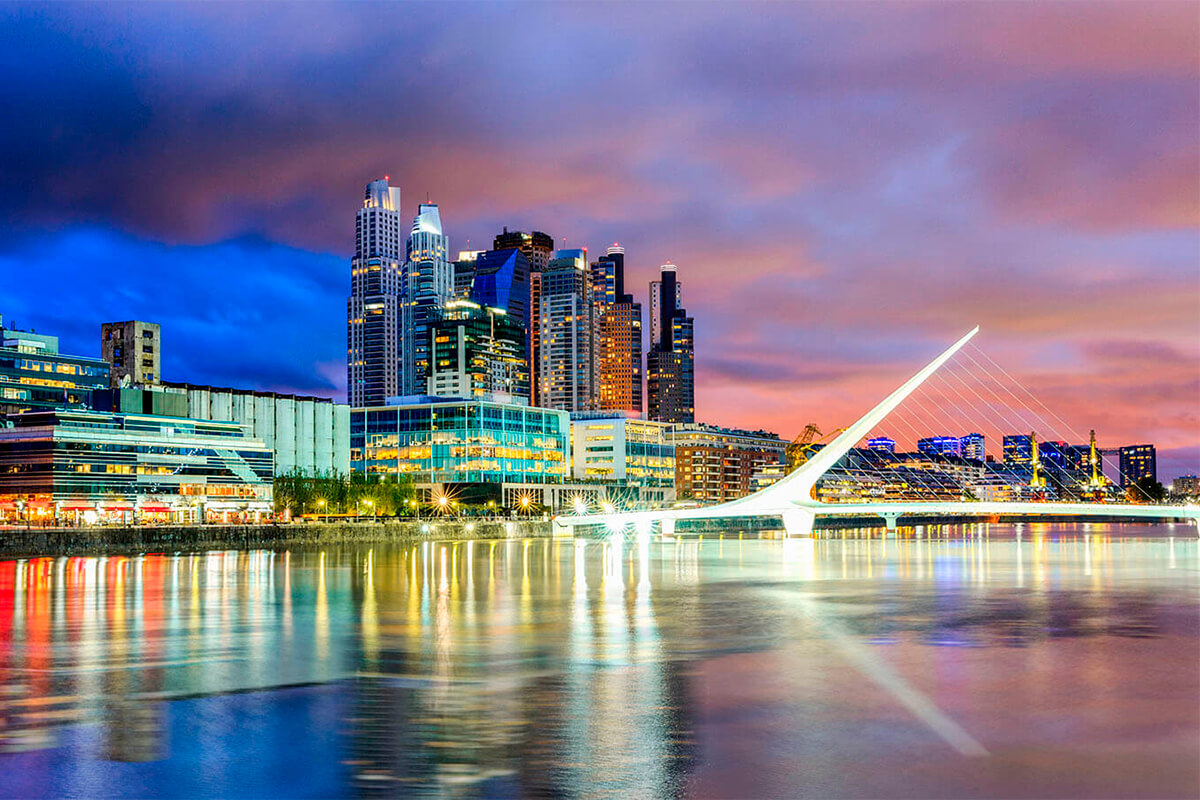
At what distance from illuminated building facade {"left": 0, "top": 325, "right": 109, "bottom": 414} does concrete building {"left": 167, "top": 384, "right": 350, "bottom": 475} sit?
9222 mm

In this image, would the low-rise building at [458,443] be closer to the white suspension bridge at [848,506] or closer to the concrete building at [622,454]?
the concrete building at [622,454]

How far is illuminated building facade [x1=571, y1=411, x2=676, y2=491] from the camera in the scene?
16125 centimetres

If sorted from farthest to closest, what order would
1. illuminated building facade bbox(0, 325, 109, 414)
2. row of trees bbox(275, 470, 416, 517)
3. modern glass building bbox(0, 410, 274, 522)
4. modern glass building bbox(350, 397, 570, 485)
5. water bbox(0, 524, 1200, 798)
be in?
modern glass building bbox(350, 397, 570, 485) → illuminated building facade bbox(0, 325, 109, 414) → row of trees bbox(275, 470, 416, 517) → modern glass building bbox(0, 410, 274, 522) → water bbox(0, 524, 1200, 798)

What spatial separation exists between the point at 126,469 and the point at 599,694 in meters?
93.8

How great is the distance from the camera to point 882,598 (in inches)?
1326

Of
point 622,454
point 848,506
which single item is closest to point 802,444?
point 622,454

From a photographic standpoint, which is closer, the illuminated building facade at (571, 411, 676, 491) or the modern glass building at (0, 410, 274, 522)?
the modern glass building at (0, 410, 274, 522)

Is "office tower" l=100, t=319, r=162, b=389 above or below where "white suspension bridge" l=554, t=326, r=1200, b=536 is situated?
above

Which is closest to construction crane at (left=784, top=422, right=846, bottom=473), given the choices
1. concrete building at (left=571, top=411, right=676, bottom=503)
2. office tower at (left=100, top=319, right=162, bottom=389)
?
concrete building at (left=571, top=411, right=676, bottom=503)

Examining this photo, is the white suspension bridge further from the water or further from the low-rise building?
the low-rise building

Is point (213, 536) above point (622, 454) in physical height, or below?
below

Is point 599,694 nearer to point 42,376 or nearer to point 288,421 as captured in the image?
point 42,376

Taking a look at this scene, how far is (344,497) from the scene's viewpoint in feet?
353

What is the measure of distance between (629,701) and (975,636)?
35.7 ft
